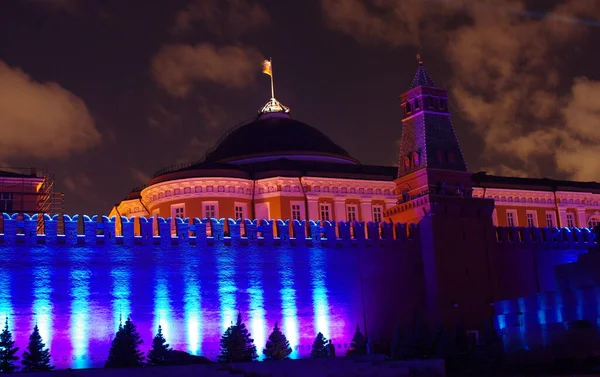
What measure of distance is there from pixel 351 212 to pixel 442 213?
7343mm

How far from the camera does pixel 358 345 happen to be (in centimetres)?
3466

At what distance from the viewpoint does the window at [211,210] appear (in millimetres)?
42844

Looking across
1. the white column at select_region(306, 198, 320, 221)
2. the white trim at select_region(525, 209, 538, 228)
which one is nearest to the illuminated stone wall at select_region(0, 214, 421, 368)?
the white column at select_region(306, 198, 320, 221)

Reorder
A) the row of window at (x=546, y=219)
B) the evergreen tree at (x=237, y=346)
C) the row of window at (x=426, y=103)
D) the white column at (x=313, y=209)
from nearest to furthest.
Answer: the evergreen tree at (x=237, y=346)
the row of window at (x=426, y=103)
the white column at (x=313, y=209)
the row of window at (x=546, y=219)

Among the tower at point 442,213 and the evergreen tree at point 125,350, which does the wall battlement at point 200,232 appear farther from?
the evergreen tree at point 125,350

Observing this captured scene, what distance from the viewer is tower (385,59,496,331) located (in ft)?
125

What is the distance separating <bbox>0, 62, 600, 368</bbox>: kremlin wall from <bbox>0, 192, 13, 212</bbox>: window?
6.17 ft

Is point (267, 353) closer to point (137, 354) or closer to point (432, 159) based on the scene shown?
point (137, 354)

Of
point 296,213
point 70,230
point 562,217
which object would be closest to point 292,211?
point 296,213

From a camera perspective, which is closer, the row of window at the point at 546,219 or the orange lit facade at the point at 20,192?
the orange lit facade at the point at 20,192

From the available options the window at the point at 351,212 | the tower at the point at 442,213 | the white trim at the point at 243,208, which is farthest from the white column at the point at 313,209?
the tower at the point at 442,213

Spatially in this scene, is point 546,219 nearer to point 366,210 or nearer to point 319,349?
point 366,210

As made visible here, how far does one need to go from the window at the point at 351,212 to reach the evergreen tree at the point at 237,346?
43.9 feet

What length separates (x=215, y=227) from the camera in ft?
113
